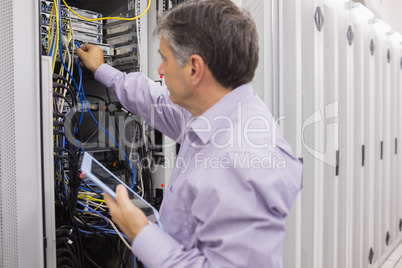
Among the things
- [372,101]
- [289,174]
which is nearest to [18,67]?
[289,174]

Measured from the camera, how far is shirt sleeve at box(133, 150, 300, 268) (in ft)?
2.37

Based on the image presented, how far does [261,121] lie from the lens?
2.85 ft

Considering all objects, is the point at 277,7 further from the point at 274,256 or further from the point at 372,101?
the point at 372,101

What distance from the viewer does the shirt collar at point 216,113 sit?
2.82 feet

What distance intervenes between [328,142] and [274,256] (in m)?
1.44

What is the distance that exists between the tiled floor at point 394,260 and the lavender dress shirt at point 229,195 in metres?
3.00

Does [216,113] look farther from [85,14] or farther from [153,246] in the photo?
[85,14]

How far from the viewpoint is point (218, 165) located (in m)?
0.76

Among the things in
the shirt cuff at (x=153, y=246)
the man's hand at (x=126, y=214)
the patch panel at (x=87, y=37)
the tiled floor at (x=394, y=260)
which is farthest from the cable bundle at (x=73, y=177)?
the tiled floor at (x=394, y=260)

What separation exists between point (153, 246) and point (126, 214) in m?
0.11

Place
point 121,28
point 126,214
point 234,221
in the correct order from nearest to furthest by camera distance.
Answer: point 234,221 < point 126,214 < point 121,28

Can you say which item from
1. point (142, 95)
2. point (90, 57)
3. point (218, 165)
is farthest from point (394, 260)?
point (90, 57)

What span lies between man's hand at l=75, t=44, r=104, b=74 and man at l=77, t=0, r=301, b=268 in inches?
20.6

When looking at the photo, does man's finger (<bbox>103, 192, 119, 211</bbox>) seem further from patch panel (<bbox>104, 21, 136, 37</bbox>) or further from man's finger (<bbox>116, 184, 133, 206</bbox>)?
patch panel (<bbox>104, 21, 136, 37</bbox>)
